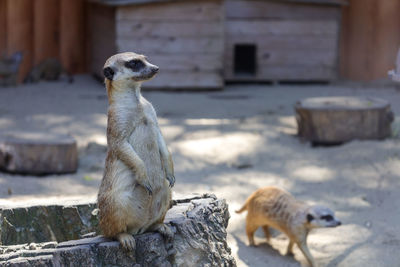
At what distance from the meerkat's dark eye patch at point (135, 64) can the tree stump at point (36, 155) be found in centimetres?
286

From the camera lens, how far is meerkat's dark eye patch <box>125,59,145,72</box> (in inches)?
102

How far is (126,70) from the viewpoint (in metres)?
2.59

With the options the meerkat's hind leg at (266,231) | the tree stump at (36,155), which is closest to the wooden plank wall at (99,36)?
the tree stump at (36,155)

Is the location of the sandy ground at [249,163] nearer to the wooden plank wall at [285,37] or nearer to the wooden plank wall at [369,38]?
the wooden plank wall at [285,37]

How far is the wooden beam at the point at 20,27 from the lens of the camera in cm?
1027

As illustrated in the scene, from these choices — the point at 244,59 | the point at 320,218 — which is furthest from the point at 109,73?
the point at 244,59

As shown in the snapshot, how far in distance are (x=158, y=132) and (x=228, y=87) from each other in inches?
273

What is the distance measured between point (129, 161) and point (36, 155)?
2935 millimetres

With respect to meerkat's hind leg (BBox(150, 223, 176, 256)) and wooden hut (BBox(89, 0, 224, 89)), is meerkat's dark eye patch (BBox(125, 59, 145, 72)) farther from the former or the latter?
wooden hut (BBox(89, 0, 224, 89))

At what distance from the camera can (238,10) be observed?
9.58 meters

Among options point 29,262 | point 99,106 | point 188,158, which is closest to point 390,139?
point 188,158

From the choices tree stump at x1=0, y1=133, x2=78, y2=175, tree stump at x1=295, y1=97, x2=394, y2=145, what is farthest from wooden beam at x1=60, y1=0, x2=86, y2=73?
tree stump at x1=295, y1=97, x2=394, y2=145

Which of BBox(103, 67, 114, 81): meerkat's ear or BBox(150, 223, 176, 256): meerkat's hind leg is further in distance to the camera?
BBox(150, 223, 176, 256): meerkat's hind leg

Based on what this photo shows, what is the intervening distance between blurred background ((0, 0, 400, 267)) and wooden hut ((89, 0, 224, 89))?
1cm
